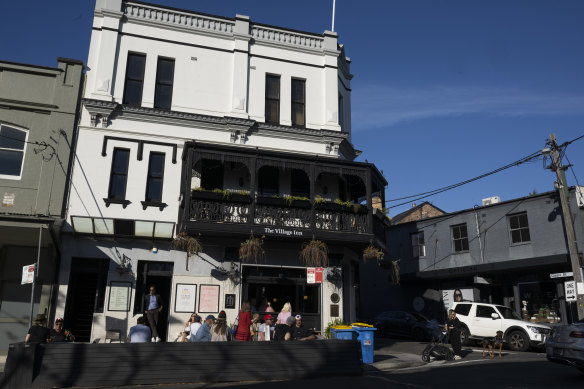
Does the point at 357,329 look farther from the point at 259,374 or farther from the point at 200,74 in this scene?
the point at 200,74

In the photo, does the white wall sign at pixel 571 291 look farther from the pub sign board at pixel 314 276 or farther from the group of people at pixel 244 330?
the group of people at pixel 244 330

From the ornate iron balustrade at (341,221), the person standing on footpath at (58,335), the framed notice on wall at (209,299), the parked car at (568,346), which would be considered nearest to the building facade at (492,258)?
the ornate iron balustrade at (341,221)

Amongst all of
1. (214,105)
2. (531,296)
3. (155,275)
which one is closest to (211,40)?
(214,105)

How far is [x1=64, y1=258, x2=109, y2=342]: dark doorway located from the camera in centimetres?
1617

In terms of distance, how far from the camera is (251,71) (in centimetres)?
1953

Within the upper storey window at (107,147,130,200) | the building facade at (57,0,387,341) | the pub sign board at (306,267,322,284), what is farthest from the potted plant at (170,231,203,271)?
the pub sign board at (306,267,322,284)

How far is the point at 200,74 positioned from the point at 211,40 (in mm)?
1550

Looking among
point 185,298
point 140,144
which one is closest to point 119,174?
point 140,144

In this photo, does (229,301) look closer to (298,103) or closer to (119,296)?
(119,296)

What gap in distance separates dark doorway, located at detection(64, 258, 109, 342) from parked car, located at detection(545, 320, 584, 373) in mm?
13015

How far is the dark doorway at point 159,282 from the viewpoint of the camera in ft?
54.3

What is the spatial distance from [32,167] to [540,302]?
2316 centimetres

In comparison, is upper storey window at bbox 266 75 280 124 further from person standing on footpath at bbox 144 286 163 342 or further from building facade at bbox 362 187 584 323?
building facade at bbox 362 187 584 323

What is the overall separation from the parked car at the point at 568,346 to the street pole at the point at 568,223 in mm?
9194
